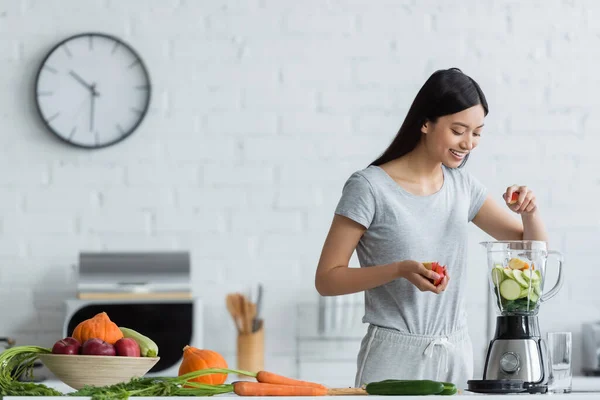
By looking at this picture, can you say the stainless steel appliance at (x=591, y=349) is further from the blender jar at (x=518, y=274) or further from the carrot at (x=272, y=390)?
the carrot at (x=272, y=390)

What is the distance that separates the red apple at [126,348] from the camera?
1441 mm

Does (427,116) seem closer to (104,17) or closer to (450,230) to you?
(450,230)

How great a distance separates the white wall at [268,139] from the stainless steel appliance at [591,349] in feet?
0.31

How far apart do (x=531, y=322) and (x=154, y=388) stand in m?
0.66

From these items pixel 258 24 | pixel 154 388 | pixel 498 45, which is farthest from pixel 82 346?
pixel 498 45

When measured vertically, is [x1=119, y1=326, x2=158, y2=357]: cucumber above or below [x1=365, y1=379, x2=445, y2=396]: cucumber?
above

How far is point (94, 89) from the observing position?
320cm

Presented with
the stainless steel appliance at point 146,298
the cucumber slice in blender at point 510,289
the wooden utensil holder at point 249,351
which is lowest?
the wooden utensil holder at point 249,351

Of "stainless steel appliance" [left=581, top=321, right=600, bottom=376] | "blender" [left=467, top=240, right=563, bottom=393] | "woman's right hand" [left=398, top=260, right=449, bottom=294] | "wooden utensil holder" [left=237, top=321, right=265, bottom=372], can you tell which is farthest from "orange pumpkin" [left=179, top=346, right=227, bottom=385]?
"stainless steel appliance" [left=581, top=321, right=600, bottom=376]

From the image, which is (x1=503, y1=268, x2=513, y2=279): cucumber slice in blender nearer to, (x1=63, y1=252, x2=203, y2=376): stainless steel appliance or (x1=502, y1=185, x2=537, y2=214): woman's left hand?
(x1=502, y1=185, x2=537, y2=214): woman's left hand

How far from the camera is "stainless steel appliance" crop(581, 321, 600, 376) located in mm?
3098

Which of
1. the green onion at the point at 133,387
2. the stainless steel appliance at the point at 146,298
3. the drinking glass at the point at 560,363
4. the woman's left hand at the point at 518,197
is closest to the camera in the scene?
the green onion at the point at 133,387

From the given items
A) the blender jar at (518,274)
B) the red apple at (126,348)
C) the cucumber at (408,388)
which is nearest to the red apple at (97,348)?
the red apple at (126,348)

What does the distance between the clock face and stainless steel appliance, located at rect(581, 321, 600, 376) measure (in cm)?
160
